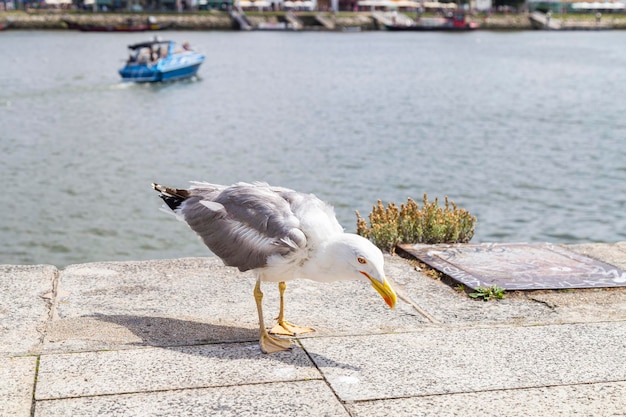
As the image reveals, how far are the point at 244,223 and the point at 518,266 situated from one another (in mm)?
2936

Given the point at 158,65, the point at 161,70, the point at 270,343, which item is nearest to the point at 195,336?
the point at 270,343

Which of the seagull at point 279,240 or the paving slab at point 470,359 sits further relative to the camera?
the seagull at point 279,240

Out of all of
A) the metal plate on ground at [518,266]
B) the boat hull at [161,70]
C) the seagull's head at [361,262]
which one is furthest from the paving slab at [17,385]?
the boat hull at [161,70]

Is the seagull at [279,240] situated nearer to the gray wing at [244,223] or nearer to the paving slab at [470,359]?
the gray wing at [244,223]

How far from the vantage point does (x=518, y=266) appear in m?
7.48

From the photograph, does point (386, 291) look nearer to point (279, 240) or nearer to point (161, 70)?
point (279, 240)

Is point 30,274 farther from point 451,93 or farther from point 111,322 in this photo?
point 451,93

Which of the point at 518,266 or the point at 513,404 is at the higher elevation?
the point at 513,404

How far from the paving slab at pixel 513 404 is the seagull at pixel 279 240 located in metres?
0.74

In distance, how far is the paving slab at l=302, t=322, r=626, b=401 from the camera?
4.80 m

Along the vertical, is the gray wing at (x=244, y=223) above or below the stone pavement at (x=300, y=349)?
above

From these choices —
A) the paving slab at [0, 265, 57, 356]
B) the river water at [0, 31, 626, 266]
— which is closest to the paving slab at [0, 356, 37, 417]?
the paving slab at [0, 265, 57, 356]

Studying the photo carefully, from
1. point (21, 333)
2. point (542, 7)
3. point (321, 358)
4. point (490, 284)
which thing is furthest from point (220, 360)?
point (542, 7)

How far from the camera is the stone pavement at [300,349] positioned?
14.8ft
